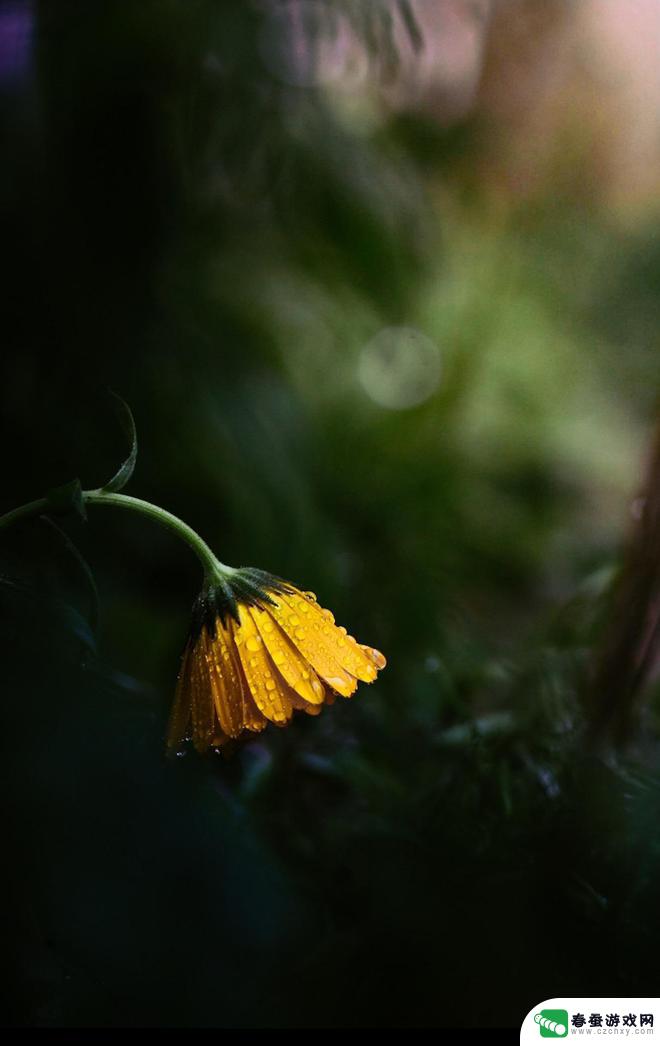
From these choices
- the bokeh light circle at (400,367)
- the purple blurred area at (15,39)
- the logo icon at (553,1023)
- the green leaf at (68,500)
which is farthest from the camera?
the bokeh light circle at (400,367)

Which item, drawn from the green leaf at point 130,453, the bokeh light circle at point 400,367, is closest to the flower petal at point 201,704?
the green leaf at point 130,453

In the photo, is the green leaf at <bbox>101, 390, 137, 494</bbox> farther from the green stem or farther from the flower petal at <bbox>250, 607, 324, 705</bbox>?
the flower petal at <bbox>250, 607, 324, 705</bbox>

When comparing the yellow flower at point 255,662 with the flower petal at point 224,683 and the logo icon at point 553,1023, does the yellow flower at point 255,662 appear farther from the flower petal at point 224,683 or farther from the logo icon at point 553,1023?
the logo icon at point 553,1023

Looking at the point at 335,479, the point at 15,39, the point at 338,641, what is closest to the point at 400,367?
the point at 335,479

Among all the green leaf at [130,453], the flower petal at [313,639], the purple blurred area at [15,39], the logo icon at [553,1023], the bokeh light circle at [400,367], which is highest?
the bokeh light circle at [400,367]

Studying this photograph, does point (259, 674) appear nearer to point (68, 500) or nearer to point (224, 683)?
point (224, 683)

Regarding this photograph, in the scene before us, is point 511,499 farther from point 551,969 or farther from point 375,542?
point 551,969

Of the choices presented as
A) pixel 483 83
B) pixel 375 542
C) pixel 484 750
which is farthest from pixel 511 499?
pixel 484 750
